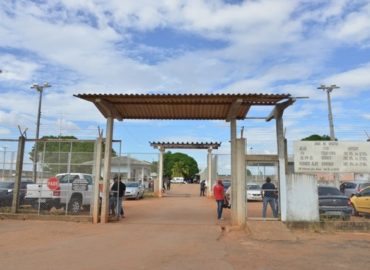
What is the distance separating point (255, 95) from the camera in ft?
49.5

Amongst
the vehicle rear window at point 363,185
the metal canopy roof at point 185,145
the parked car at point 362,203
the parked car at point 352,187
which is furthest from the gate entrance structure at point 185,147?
the parked car at point 362,203

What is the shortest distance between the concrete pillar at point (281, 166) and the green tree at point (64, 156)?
7139mm

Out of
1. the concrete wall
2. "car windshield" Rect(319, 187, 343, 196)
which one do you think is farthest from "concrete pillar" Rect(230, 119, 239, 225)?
"car windshield" Rect(319, 187, 343, 196)

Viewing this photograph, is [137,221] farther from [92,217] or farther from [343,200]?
[343,200]

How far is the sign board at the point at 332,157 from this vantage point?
50.9ft

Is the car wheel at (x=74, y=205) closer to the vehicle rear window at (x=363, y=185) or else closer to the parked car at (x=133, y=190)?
the parked car at (x=133, y=190)

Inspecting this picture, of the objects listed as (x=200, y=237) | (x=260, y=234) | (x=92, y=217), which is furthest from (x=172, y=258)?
(x=92, y=217)

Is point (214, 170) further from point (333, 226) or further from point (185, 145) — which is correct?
point (333, 226)

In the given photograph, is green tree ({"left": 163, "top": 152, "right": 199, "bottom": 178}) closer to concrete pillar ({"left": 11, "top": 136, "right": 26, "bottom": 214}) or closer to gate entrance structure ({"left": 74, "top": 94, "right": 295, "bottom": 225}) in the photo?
concrete pillar ({"left": 11, "top": 136, "right": 26, "bottom": 214})

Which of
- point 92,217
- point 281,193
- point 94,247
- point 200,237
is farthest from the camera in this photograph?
point 92,217

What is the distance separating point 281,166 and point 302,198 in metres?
1.30

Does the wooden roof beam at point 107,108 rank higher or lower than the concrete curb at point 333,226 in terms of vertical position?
higher

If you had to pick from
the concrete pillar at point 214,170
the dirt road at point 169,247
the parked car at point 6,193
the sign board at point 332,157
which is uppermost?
the concrete pillar at point 214,170

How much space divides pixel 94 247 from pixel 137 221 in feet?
21.4
